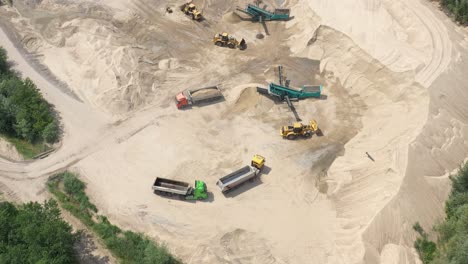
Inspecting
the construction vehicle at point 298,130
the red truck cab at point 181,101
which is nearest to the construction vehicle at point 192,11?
the red truck cab at point 181,101

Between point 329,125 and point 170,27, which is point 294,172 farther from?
point 170,27

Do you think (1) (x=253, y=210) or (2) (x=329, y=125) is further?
(2) (x=329, y=125)

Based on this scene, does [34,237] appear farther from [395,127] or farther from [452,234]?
[395,127]

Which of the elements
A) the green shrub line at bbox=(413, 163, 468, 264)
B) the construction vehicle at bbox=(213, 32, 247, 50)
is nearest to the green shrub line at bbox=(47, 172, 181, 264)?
the green shrub line at bbox=(413, 163, 468, 264)

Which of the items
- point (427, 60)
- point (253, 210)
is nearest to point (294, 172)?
point (253, 210)

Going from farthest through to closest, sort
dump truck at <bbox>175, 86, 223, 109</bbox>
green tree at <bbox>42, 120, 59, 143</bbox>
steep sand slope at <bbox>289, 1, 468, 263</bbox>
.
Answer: dump truck at <bbox>175, 86, 223, 109</bbox> → green tree at <bbox>42, 120, 59, 143</bbox> → steep sand slope at <bbox>289, 1, 468, 263</bbox>

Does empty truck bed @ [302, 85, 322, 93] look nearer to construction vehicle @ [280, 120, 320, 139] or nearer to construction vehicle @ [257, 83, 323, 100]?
construction vehicle @ [257, 83, 323, 100]

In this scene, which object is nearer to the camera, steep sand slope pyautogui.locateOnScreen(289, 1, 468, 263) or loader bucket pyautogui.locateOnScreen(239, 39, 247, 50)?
steep sand slope pyautogui.locateOnScreen(289, 1, 468, 263)

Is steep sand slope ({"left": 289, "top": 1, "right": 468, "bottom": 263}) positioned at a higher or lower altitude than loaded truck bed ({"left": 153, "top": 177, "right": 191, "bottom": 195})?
higher
